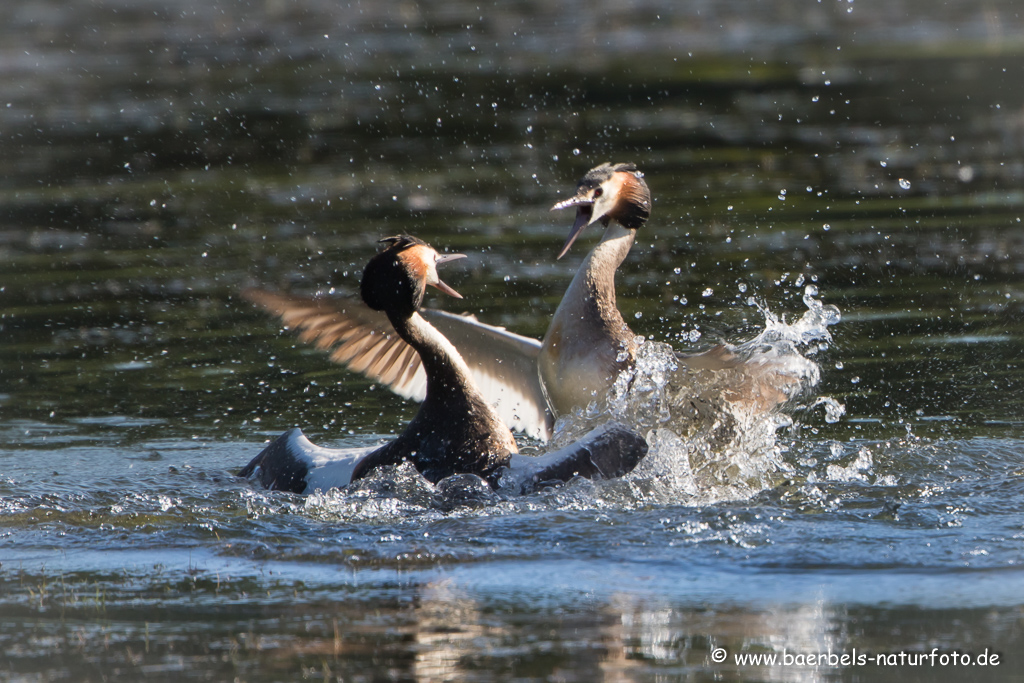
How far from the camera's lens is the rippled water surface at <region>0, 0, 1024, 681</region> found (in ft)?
16.8

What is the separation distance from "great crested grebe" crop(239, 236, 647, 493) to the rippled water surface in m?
0.20

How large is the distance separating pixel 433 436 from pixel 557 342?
4.37 feet

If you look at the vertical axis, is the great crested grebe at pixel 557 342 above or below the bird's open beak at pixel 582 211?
below

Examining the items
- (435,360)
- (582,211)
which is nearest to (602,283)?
(582,211)

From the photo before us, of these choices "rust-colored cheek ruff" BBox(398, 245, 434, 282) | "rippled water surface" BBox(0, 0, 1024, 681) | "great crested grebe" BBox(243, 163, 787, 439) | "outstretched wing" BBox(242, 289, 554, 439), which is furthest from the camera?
"outstretched wing" BBox(242, 289, 554, 439)

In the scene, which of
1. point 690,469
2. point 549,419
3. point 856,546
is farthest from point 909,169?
point 856,546

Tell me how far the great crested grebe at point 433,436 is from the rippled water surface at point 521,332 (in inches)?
7.7

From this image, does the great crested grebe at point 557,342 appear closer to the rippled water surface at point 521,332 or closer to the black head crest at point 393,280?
the rippled water surface at point 521,332

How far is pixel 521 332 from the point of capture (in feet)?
33.9

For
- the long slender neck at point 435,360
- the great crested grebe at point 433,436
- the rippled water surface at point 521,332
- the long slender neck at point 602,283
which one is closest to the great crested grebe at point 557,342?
the long slender neck at point 602,283

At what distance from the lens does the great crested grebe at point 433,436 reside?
6.79 metres

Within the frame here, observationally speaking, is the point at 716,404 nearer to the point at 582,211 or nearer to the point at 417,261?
the point at 582,211

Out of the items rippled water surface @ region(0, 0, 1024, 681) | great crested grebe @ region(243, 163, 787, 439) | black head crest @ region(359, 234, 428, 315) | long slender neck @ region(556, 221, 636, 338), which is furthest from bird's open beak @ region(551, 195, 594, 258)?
black head crest @ region(359, 234, 428, 315)

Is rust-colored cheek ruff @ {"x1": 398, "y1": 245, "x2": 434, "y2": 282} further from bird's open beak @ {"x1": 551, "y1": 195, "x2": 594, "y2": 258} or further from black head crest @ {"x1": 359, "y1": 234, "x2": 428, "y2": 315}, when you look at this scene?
bird's open beak @ {"x1": 551, "y1": 195, "x2": 594, "y2": 258}
